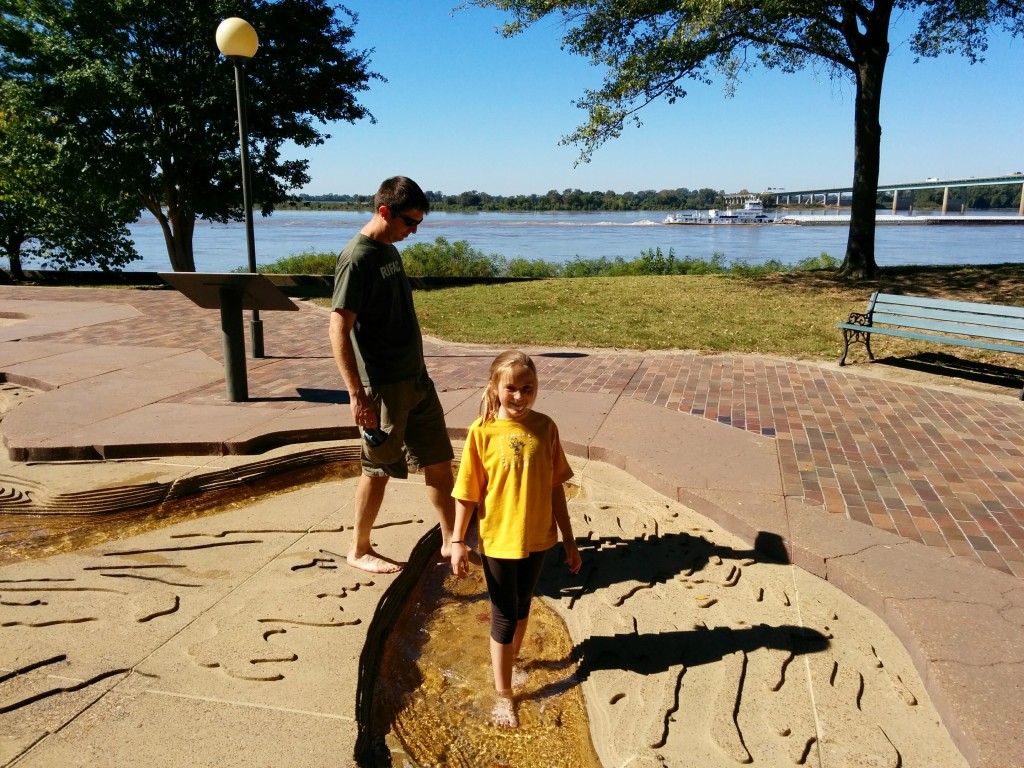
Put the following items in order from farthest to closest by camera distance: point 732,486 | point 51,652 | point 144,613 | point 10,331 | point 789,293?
point 789,293 < point 10,331 < point 732,486 < point 144,613 < point 51,652

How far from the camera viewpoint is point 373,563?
10.9 feet

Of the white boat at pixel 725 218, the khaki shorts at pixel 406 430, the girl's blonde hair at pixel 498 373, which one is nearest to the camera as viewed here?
the girl's blonde hair at pixel 498 373

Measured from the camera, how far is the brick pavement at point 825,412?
4.01 metres

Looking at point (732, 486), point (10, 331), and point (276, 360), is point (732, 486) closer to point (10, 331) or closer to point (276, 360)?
point (276, 360)

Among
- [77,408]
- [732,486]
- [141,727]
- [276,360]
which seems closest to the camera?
[141,727]

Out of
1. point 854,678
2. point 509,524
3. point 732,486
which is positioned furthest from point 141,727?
point 732,486

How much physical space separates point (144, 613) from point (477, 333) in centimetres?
759

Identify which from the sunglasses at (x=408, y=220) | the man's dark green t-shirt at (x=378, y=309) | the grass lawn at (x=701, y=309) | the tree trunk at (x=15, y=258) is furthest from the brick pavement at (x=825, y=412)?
the tree trunk at (x=15, y=258)

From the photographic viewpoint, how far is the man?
3.00m

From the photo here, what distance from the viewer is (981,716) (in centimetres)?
235

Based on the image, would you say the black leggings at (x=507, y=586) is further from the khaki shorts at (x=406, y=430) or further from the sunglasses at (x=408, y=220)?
the sunglasses at (x=408, y=220)

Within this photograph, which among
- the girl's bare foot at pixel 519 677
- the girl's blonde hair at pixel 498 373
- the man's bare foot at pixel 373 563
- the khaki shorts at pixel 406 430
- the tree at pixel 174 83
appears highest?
the tree at pixel 174 83

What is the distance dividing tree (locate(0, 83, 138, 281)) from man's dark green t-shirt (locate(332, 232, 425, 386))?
16.2m

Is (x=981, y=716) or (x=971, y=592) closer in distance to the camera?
(x=981, y=716)
